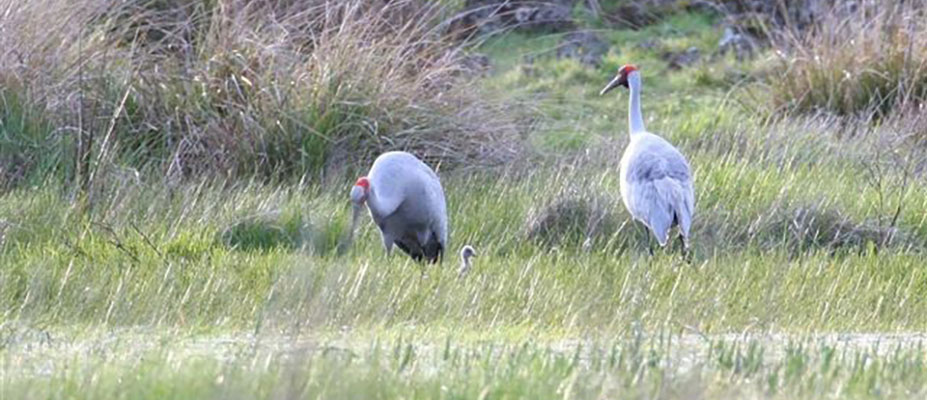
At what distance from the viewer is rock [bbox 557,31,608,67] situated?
58.1 ft

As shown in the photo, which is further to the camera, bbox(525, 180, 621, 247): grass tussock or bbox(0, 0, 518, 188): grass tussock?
bbox(0, 0, 518, 188): grass tussock

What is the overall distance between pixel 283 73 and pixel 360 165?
0.80 meters

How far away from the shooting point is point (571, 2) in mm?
19453

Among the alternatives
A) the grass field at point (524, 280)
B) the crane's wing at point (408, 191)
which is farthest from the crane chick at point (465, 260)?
the crane's wing at point (408, 191)

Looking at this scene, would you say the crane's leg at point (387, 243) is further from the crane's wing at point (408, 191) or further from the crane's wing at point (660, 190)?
the crane's wing at point (660, 190)

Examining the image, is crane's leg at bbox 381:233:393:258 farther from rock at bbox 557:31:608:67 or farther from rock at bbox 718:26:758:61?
rock at bbox 718:26:758:61

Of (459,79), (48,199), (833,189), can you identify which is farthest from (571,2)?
(48,199)

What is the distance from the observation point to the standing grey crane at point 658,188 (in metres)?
11.0

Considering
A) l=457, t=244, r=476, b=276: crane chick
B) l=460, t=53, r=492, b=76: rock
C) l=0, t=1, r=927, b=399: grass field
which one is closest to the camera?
l=0, t=1, r=927, b=399: grass field

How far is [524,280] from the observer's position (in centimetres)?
968

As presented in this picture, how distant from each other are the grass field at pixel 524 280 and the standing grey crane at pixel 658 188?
0.96 feet

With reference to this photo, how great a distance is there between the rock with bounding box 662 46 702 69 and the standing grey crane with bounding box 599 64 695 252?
613 cm

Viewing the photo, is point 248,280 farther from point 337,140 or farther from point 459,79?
point 459,79

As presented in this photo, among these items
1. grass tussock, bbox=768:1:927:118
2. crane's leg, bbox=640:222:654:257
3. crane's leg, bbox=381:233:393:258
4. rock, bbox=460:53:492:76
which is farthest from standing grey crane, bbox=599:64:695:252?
grass tussock, bbox=768:1:927:118
